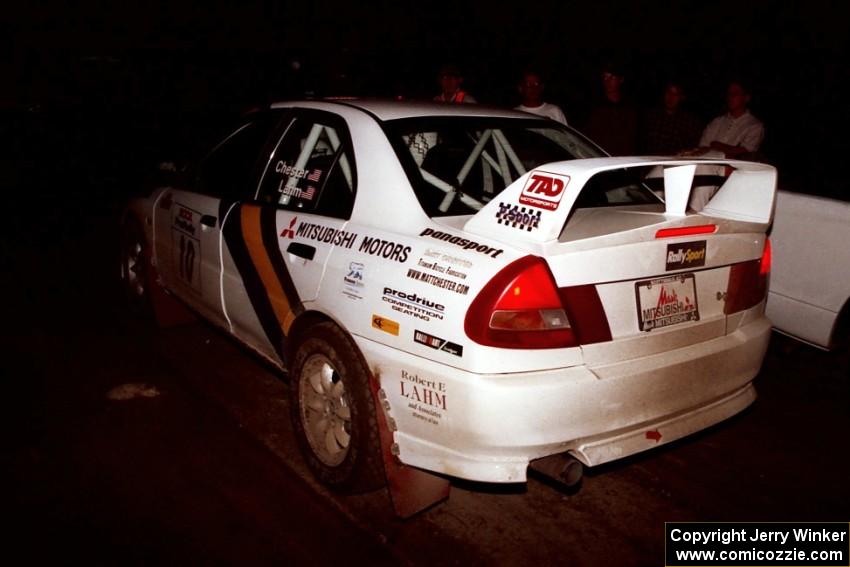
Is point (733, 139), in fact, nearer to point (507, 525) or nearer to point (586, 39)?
point (507, 525)

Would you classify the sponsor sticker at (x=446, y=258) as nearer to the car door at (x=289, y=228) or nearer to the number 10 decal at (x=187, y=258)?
the car door at (x=289, y=228)

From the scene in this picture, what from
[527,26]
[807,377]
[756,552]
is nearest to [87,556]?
[756,552]

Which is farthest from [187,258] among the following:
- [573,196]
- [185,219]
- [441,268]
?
[573,196]

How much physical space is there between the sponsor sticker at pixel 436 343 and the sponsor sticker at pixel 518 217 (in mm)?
482

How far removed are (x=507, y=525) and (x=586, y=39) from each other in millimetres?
11599

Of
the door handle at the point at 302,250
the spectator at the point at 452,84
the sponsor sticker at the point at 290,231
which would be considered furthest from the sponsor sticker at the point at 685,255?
the spectator at the point at 452,84

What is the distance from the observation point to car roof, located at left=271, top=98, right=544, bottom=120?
348 cm

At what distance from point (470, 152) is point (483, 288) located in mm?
1185

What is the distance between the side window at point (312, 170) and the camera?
11.0ft

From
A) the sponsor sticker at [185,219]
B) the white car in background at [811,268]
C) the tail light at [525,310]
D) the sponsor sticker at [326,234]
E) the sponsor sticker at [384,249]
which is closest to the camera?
the tail light at [525,310]

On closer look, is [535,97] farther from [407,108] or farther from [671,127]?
[407,108]

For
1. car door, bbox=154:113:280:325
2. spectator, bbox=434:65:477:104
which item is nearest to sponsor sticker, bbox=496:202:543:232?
car door, bbox=154:113:280:325

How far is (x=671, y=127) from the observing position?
22.1 ft

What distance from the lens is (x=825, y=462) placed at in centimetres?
369
